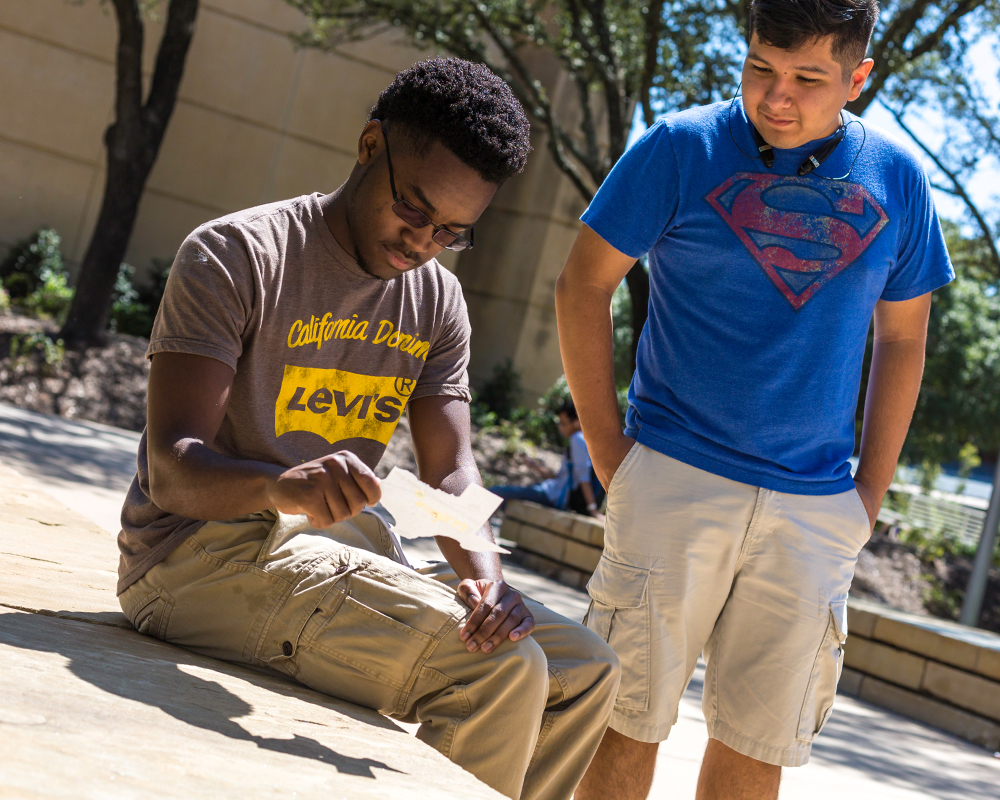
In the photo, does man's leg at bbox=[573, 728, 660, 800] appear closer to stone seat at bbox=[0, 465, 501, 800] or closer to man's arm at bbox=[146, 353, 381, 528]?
stone seat at bbox=[0, 465, 501, 800]

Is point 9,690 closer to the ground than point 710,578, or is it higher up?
closer to the ground

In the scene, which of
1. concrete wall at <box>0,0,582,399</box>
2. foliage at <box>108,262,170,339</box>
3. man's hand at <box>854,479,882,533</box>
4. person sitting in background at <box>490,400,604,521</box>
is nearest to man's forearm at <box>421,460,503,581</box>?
man's hand at <box>854,479,882,533</box>

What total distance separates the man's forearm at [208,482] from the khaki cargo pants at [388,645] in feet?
0.65

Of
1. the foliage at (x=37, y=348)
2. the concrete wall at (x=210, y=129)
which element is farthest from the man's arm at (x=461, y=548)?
the concrete wall at (x=210, y=129)

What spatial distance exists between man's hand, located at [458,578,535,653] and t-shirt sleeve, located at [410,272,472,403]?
598 mm

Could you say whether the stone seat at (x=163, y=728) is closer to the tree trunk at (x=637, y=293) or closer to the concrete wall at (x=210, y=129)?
the tree trunk at (x=637, y=293)

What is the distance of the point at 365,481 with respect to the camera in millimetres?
1684

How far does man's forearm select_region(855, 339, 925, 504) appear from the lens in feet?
8.94

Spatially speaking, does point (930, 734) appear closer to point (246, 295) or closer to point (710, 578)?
point (710, 578)

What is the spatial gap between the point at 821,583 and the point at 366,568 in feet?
3.65

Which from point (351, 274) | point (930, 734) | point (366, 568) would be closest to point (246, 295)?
point (351, 274)

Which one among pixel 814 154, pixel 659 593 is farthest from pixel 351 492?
pixel 814 154

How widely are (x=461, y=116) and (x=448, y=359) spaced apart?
1.99ft

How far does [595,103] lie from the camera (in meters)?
15.1
